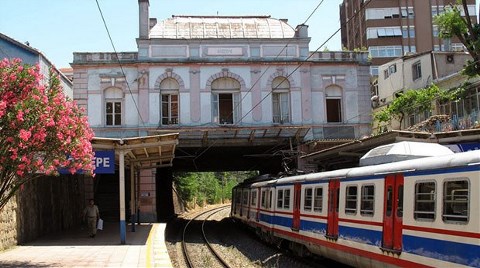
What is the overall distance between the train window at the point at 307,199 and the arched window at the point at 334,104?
1654 cm

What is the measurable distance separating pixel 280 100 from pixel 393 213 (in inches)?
820

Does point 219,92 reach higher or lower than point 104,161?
higher

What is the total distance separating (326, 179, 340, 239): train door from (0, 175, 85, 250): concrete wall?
8.18 m

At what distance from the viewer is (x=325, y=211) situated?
13.1m

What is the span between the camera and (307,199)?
14.6 meters

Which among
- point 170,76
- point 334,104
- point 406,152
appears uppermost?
point 170,76

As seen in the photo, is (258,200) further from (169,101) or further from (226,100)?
(169,101)

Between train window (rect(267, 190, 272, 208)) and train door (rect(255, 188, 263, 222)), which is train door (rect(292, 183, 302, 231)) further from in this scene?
train door (rect(255, 188, 263, 222))

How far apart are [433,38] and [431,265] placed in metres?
51.8

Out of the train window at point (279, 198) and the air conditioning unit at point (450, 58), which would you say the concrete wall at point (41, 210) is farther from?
the air conditioning unit at point (450, 58)

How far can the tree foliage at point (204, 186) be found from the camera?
51.8m

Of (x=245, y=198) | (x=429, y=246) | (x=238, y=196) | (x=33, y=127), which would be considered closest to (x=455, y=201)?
(x=429, y=246)

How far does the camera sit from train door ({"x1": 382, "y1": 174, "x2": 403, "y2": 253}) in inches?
378

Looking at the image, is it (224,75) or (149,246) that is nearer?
(149,246)
